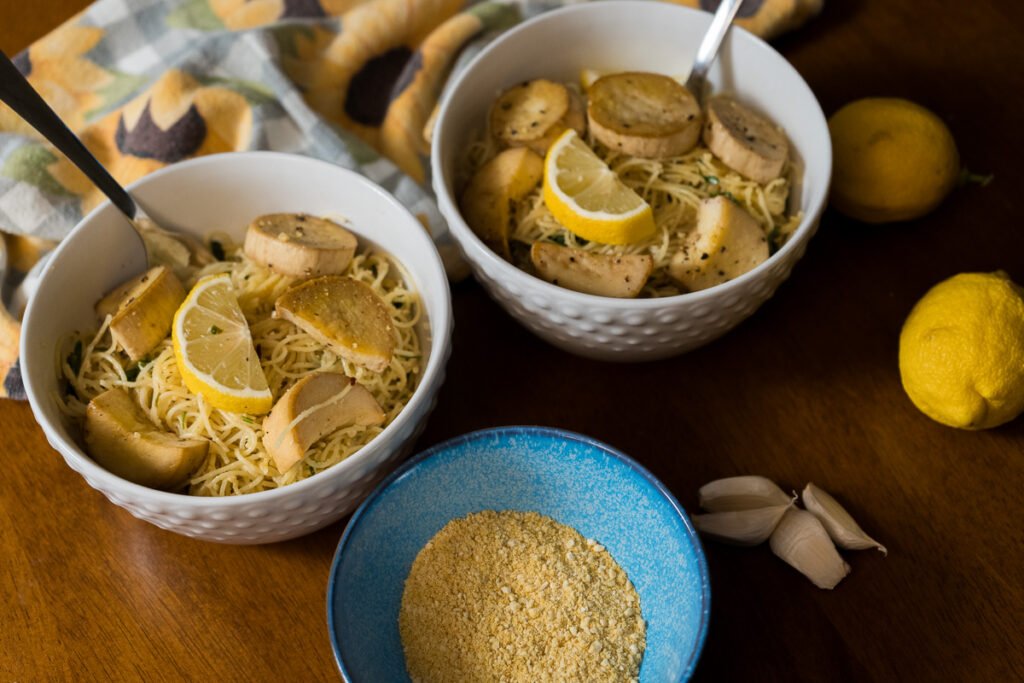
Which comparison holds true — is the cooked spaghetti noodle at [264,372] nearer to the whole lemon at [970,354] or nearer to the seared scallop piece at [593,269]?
the seared scallop piece at [593,269]

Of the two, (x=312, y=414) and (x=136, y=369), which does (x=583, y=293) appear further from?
(x=136, y=369)

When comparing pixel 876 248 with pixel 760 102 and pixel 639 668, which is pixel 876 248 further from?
pixel 639 668

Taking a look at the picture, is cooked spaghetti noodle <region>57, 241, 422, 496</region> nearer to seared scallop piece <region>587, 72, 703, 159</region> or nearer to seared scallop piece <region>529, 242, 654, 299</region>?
seared scallop piece <region>529, 242, 654, 299</region>

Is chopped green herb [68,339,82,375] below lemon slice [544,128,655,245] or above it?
above

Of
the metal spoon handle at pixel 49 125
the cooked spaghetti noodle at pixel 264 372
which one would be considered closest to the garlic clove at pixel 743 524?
the cooked spaghetti noodle at pixel 264 372

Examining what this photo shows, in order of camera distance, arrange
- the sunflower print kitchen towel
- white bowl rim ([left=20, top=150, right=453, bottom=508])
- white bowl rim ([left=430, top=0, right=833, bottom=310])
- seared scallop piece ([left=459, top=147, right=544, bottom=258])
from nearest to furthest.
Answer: white bowl rim ([left=20, top=150, right=453, bottom=508])
white bowl rim ([left=430, top=0, right=833, bottom=310])
seared scallop piece ([left=459, top=147, right=544, bottom=258])
the sunflower print kitchen towel

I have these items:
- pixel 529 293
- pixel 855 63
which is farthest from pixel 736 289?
pixel 855 63

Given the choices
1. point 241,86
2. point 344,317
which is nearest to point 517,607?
point 344,317

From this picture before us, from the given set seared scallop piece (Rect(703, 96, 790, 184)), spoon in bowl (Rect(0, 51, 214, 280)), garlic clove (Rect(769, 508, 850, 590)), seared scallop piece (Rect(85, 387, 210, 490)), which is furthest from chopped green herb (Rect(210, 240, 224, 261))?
garlic clove (Rect(769, 508, 850, 590))
